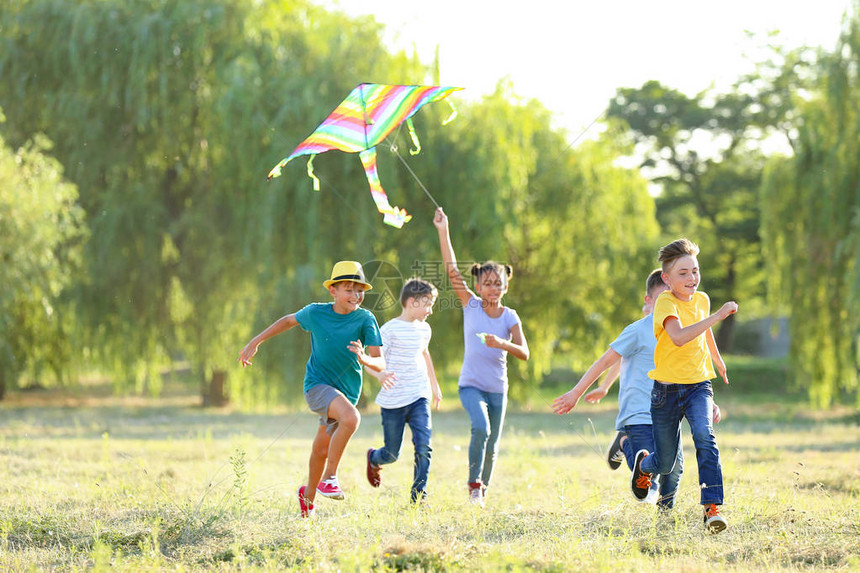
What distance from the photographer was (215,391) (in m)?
19.4

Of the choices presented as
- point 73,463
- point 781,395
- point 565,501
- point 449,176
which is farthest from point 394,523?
point 781,395

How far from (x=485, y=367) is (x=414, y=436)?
669 mm

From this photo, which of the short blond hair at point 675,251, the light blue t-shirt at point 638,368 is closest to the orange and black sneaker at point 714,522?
the light blue t-shirt at point 638,368

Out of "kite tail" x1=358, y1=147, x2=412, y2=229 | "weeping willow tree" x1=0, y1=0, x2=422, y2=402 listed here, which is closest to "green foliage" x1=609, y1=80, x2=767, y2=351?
"weeping willow tree" x1=0, y1=0, x2=422, y2=402

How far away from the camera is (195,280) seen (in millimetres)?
17344

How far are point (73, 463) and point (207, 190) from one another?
9478 mm

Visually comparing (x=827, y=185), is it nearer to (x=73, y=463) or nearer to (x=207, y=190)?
(x=207, y=190)

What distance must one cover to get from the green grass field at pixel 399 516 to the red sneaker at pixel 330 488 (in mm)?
144

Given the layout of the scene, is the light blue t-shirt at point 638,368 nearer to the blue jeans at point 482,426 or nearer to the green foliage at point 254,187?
the blue jeans at point 482,426

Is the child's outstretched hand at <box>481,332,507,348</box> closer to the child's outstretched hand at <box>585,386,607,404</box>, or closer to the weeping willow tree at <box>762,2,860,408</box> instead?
the child's outstretched hand at <box>585,386,607,404</box>

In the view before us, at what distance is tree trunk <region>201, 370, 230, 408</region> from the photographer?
1936cm

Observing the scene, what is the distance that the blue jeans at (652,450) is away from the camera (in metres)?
5.77

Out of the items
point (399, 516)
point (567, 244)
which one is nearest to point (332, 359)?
point (399, 516)

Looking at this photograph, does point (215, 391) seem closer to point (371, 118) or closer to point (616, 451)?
point (371, 118)
